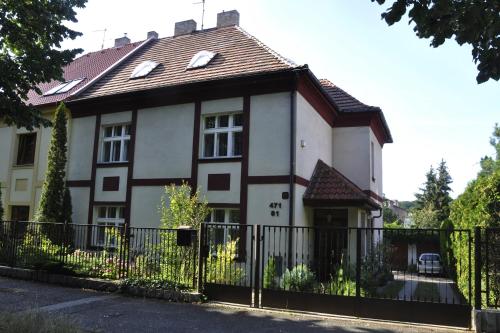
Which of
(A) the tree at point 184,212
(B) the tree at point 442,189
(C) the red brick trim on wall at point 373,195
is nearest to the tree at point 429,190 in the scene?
(B) the tree at point 442,189

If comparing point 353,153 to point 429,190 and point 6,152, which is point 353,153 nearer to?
point 6,152

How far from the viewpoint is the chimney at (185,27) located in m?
20.8

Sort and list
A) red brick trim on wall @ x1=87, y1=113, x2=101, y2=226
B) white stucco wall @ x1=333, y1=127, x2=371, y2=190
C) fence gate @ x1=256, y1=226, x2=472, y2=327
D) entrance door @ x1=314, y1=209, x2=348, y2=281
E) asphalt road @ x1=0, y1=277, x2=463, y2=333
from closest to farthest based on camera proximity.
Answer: asphalt road @ x1=0, y1=277, x2=463, y2=333, fence gate @ x1=256, y1=226, x2=472, y2=327, entrance door @ x1=314, y1=209, x2=348, y2=281, red brick trim on wall @ x1=87, y1=113, x2=101, y2=226, white stucco wall @ x1=333, y1=127, x2=371, y2=190

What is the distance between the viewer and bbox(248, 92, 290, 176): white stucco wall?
532 inches

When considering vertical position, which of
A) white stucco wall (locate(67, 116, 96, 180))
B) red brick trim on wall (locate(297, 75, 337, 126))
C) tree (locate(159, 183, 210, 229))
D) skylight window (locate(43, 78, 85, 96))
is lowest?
tree (locate(159, 183, 210, 229))

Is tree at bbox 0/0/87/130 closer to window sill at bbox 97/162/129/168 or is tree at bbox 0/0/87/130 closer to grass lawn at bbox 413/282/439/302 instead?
window sill at bbox 97/162/129/168

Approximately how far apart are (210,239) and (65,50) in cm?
574

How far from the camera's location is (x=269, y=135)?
1380 cm

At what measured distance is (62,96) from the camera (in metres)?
19.2

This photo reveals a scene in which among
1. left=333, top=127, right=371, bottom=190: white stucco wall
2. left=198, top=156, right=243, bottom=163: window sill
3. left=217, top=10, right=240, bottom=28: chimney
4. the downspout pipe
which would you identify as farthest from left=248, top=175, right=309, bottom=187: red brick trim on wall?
left=217, top=10, right=240, bottom=28: chimney

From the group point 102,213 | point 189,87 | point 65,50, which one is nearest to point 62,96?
point 102,213

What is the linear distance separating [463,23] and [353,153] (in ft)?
44.3

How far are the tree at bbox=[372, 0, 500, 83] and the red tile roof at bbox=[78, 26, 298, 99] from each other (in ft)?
28.8

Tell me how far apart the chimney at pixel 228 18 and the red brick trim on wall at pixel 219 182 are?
809 cm
